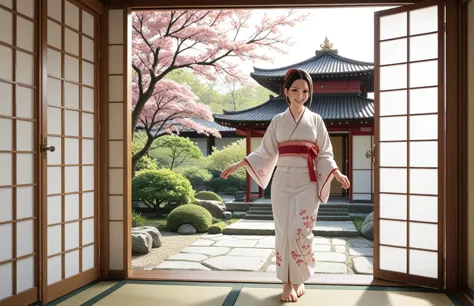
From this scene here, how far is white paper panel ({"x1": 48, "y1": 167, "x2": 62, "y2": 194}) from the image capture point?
128 inches

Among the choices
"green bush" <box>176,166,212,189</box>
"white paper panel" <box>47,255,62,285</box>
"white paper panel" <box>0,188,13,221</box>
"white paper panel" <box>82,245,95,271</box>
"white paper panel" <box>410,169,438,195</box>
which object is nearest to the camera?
"white paper panel" <box>0,188,13,221</box>

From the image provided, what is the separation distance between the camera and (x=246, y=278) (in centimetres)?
375

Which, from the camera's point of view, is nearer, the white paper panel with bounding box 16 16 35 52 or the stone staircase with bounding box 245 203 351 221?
the white paper panel with bounding box 16 16 35 52

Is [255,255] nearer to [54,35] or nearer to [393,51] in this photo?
[393,51]

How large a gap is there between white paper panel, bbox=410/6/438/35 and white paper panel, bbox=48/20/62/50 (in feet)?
8.71

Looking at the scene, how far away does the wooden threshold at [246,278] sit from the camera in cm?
363

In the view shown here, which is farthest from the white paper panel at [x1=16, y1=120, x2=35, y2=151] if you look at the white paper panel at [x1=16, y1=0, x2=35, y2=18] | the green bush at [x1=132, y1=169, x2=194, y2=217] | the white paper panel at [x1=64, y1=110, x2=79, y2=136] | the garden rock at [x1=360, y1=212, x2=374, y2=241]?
the green bush at [x1=132, y1=169, x2=194, y2=217]

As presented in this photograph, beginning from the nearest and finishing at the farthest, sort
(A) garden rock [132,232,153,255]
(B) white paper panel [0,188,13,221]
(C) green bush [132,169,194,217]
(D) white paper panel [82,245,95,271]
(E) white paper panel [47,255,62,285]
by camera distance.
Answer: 1. (B) white paper panel [0,188,13,221]
2. (E) white paper panel [47,255,62,285]
3. (D) white paper panel [82,245,95,271]
4. (A) garden rock [132,232,153,255]
5. (C) green bush [132,169,194,217]

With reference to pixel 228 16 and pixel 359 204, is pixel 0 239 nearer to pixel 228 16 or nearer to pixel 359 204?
pixel 228 16

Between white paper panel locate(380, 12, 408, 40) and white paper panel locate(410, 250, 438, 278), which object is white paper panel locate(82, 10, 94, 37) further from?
white paper panel locate(410, 250, 438, 278)

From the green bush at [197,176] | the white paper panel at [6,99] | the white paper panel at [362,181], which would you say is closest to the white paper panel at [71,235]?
the white paper panel at [6,99]

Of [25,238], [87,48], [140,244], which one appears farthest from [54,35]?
[140,244]

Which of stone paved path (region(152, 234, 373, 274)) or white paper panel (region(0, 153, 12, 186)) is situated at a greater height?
white paper panel (region(0, 153, 12, 186))

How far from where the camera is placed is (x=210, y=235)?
8.17 meters
